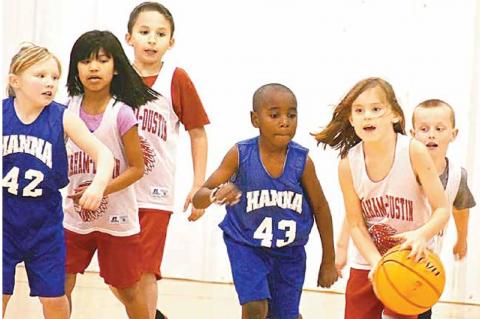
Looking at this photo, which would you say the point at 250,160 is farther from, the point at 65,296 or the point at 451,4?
the point at 451,4

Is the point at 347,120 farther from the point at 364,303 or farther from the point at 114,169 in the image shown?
the point at 114,169

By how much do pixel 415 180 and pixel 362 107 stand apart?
1.17 ft

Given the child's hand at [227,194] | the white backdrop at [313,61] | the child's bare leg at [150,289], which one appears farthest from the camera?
the white backdrop at [313,61]

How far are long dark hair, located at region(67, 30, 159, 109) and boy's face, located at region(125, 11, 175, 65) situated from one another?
0.22 meters

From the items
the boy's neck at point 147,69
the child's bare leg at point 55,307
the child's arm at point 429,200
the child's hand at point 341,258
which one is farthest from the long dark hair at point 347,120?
the child's bare leg at point 55,307

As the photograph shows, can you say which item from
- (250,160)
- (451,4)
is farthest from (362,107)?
(451,4)

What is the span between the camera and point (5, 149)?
450 cm

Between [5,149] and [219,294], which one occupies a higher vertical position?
[5,149]

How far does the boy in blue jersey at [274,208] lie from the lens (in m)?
4.69

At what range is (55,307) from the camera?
454 cm

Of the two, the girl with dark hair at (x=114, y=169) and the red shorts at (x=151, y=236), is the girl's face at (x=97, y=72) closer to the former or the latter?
the girl with dark hair at (x=114, y=169)

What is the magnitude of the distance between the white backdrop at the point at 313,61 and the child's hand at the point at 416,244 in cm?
169

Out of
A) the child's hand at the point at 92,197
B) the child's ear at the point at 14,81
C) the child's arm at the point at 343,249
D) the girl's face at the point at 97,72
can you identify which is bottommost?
the child's arm at the point at 343,249

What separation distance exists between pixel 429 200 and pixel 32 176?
1474 mm
